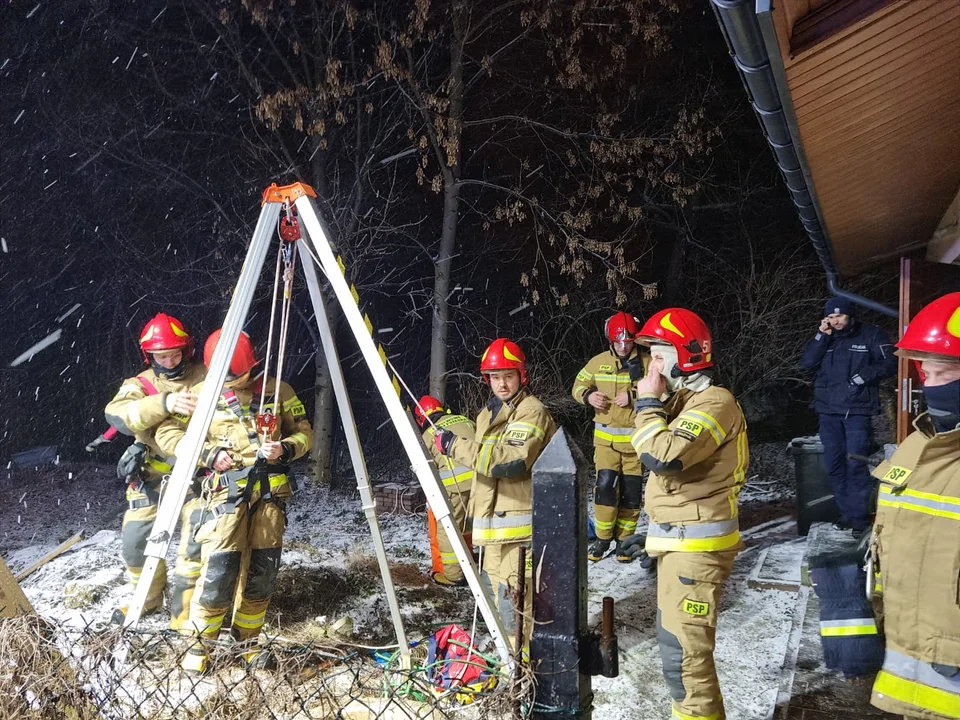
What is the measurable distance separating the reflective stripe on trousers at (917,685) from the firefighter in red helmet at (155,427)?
350 centimetres

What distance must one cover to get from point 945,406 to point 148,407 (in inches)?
164

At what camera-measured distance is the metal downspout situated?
101 inches

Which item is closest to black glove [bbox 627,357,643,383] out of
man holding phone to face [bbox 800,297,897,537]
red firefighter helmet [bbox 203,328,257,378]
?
man holding phone to face [bbox 800,297,897,537]

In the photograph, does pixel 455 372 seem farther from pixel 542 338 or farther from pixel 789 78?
pixel 789 78

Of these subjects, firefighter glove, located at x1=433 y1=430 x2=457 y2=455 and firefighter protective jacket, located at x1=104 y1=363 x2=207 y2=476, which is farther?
firefighter glove, located at x1=433 y1=430 x2=457 y2=455

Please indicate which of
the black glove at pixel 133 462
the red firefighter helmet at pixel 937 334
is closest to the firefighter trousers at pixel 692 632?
the red firefighter helmet at pixel 937 334

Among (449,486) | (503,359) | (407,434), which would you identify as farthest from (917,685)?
(449,486)

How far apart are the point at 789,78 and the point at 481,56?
761 cm

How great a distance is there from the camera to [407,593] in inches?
235

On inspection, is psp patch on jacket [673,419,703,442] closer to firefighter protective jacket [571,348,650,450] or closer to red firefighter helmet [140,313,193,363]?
firefighter protective jacket [571,348,650,450]

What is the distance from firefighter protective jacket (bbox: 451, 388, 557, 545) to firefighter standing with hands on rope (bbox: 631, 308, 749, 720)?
96 centimetres

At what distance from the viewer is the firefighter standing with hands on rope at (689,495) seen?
3309 mm

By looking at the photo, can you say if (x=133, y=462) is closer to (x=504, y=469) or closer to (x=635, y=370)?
(x=504, y=469)

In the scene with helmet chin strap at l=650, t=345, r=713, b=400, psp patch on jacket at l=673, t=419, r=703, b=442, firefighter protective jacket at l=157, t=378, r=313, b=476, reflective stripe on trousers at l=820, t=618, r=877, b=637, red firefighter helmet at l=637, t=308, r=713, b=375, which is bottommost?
reflective stripe on trousers at l=820, t=618, r=877, b=637
